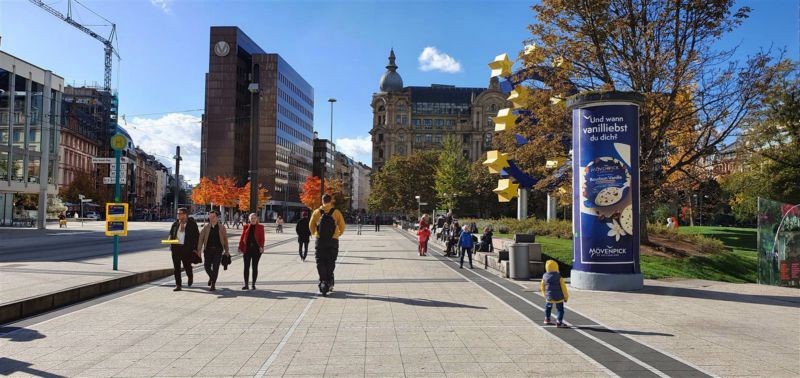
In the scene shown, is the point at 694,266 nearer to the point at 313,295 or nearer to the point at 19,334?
the point at 313,295

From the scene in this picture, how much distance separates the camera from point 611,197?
12492mm

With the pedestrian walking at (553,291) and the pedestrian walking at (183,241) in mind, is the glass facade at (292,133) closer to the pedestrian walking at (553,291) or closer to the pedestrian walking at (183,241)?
the pedestrian walking at (183,241)

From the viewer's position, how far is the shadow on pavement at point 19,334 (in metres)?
7.38

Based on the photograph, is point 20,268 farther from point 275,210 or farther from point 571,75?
point 275,210

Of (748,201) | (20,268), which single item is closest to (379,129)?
(748,201)

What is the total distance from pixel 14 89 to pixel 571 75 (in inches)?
1779

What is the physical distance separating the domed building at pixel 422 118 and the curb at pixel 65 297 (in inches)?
4031

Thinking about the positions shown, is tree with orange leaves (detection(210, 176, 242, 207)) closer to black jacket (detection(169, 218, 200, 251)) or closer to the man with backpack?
black jacket (detection(169, 218, 200, 251))

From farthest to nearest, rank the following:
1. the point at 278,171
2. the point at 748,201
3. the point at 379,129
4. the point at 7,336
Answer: the point at 379,129, the point at 278,171, the point at 748,201, the point at 7,336

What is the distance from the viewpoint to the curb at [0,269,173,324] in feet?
28.8

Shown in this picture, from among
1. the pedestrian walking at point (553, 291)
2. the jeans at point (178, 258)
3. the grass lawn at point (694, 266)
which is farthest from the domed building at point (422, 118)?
the pedestrian walking at point (553, 291)

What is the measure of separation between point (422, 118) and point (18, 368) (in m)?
115

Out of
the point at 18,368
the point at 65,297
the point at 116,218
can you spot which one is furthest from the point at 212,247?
the point at 18,368

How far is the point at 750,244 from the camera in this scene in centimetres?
3203
